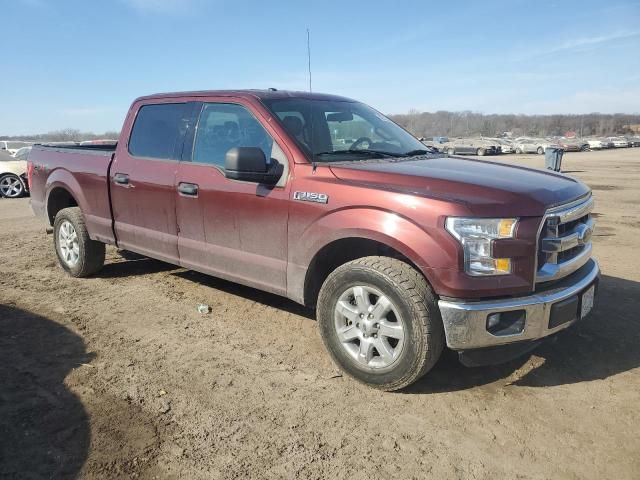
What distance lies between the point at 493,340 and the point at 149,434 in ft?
6.57

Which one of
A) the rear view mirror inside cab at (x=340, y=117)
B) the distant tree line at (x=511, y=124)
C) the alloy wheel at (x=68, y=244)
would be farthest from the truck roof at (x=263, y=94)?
the distant tree line at (x=511, y=124)

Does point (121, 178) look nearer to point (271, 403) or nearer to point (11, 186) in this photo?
point (271, 403)

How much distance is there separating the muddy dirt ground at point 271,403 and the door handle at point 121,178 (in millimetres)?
1175

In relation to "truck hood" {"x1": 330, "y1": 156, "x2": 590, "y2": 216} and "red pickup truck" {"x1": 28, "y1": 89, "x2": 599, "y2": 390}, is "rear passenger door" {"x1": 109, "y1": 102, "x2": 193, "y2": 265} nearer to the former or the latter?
"red pickup truck" {"x1": 28, "y1": 89, "x2": 599, "y2": 390}

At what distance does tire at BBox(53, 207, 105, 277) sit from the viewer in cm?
556

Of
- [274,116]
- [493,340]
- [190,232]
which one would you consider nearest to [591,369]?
[493,340]

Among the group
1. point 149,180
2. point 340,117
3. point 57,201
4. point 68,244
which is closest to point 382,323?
point 340,117

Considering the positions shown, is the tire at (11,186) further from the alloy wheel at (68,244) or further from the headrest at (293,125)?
the headrest at (293,125)

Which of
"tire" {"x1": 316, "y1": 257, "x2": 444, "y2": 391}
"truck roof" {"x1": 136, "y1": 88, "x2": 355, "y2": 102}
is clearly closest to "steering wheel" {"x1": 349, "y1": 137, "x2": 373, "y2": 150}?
"truck roof" {"x1": 136, "y1": 88, "x2": 355, "y2": 102}

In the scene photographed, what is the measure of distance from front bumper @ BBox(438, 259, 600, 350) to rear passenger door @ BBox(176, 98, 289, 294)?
1.34 m

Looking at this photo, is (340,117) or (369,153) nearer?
(369,153)

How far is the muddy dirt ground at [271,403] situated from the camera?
2.59 metres

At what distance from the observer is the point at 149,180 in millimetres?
4664

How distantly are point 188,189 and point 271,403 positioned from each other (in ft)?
6.57
